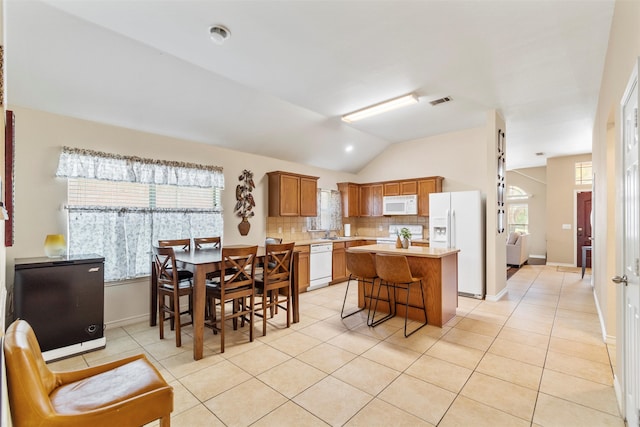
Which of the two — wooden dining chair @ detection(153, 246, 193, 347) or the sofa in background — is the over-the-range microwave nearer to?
the sofa in background

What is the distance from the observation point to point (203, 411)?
2.05 m

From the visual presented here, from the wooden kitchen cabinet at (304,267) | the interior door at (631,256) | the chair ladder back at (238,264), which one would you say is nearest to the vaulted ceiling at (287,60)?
the interior door at (631,256)

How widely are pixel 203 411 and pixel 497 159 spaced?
5.12 meters

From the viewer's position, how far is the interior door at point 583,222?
7.45m

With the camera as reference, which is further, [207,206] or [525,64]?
[207,206]

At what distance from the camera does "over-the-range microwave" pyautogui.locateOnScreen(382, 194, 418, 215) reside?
6.08 meters

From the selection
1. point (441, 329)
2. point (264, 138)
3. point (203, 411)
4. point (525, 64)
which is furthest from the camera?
point (264, 138)

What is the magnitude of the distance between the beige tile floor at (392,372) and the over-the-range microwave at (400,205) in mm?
2551

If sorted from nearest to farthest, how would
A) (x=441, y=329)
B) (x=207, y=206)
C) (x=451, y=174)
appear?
(x=441, y=329) < (x=207, y=206) < (x=451, y=174)

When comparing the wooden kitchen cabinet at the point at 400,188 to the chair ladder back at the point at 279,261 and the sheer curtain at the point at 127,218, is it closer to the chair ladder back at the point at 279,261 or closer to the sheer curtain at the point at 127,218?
the chair ladder back at the point at 279,261

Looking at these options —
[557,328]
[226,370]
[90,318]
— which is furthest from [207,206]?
[557,328]

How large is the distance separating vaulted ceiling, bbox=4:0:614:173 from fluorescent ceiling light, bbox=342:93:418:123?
123 millimetres

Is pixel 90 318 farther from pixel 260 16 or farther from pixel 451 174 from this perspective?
pixel 451 174

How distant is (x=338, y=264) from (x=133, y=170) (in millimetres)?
3911
